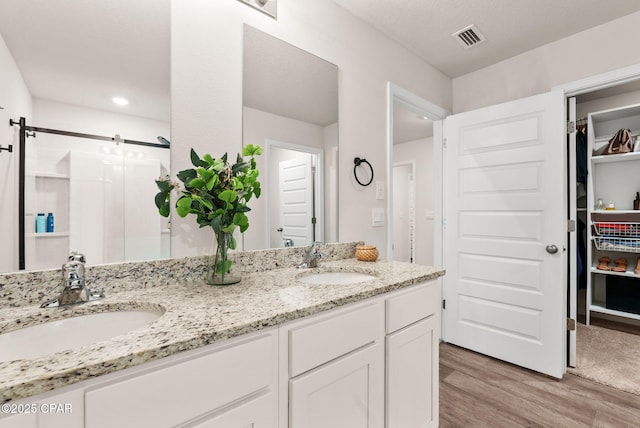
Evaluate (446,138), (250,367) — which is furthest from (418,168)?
(250,367)

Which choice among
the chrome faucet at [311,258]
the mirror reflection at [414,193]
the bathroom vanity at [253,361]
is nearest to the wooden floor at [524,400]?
the bathroom vanity at [253,361]

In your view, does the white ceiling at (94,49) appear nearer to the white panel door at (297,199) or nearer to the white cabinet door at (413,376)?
the white panel door at (297,199)

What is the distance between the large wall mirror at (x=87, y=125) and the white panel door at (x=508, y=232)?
87.4 inches

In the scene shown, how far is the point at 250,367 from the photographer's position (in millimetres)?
791

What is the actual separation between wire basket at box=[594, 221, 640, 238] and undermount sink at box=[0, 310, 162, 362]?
3.84m

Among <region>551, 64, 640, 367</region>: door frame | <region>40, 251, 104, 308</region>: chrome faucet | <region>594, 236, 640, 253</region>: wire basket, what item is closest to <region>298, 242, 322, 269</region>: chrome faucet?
<region>40, 251, 104, 308</region>: chrome faucet

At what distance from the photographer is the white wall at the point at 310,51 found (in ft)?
4.04

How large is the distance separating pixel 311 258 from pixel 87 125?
1.06 metres

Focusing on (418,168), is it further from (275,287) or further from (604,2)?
(275,287)

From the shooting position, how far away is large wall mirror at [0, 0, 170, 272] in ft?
3.06

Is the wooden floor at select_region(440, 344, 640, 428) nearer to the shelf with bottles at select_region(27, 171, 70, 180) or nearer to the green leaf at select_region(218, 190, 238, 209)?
the green leaf at select_region(218, 190, 238, 209)

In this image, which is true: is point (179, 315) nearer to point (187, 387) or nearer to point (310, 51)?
point (187, 387)

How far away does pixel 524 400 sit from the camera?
6.00 ft

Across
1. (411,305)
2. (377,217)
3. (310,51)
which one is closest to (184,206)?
(411,305)
